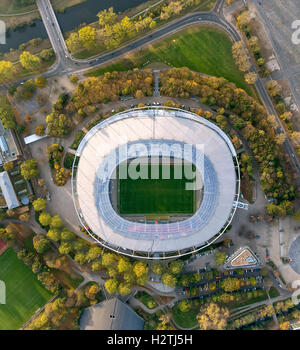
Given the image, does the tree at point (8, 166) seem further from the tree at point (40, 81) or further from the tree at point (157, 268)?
the tree at point (157, 268)

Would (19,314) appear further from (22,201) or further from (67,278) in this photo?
(22,201)

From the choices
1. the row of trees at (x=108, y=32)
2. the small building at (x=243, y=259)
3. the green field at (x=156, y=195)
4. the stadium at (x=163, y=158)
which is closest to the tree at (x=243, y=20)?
the row of trees at (x=108, y=32)

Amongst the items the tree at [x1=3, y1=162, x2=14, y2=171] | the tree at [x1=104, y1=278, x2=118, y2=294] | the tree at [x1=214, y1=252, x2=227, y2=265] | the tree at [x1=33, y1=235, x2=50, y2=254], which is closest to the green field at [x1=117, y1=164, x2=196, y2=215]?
the tree at [x1=214, y1=252, x2=227, y2=265]

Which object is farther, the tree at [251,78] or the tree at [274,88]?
the tree at [274,88]

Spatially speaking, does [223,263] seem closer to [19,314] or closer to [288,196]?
[288,196]

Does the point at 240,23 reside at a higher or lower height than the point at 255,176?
higher
